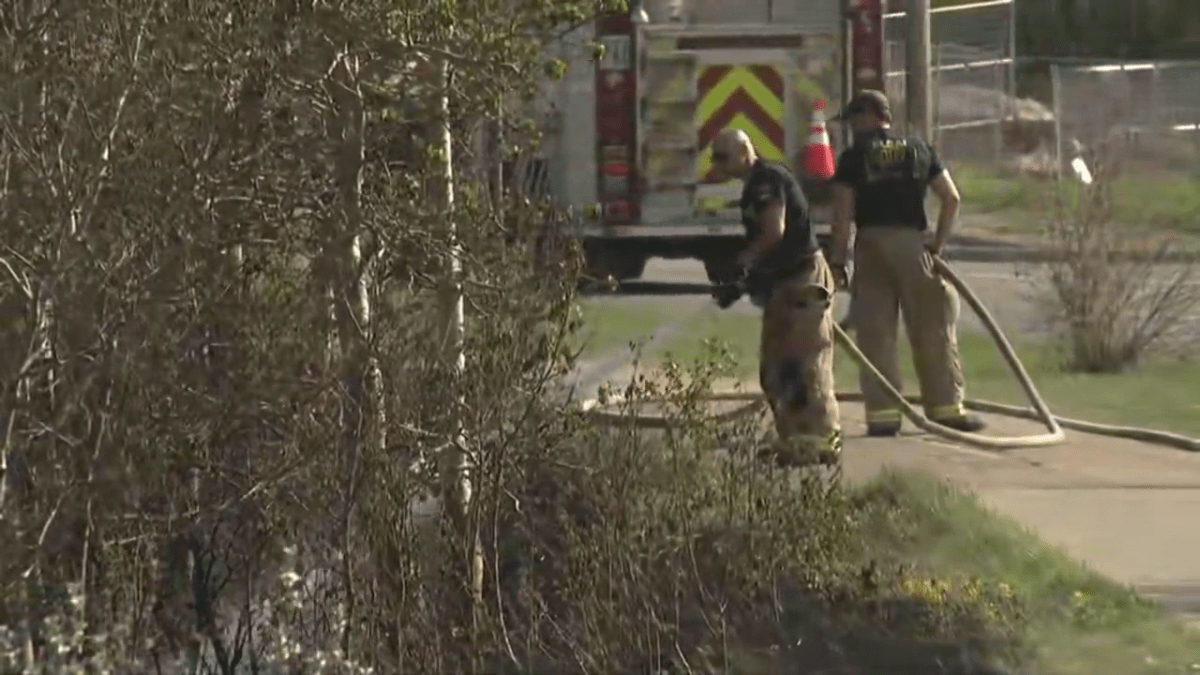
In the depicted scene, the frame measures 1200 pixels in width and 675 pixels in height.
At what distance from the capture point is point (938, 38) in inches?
1560

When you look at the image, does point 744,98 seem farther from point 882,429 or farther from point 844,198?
point 844,198

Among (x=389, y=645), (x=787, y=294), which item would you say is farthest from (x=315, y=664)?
(x=787, y=294)

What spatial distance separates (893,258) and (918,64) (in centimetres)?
691

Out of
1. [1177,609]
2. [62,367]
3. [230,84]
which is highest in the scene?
[230,84]

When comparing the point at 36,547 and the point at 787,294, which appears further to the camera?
the point at 787,294

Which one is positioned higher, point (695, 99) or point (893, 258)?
point (695, 99)

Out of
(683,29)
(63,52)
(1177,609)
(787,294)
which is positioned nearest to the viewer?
(63,52)

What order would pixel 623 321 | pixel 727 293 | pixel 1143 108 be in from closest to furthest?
pixel 727 293, pixel 623 321, pixel 1143 108

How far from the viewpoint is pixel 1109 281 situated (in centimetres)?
1516

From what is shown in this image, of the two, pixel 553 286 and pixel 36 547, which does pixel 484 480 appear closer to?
pixel 553 286

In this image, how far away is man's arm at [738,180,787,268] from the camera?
1097cm

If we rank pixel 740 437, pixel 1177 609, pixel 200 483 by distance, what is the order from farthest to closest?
pixel 1177 609
pixel 740 437
pixel 200 483

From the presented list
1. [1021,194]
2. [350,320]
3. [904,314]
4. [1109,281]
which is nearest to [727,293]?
[904,314]

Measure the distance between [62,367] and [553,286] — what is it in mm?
1346
